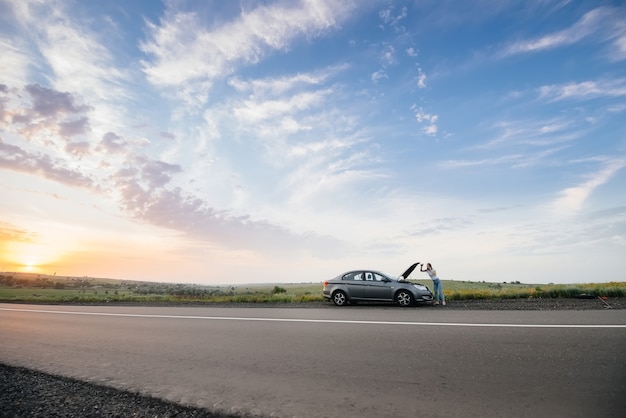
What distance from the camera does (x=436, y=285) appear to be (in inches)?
609

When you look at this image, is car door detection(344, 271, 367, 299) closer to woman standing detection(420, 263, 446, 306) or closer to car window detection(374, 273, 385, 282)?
car window detection(374, 273, 385, 282)

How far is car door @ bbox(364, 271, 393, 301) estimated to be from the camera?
15.8m

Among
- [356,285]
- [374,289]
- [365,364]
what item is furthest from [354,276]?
[365,364]

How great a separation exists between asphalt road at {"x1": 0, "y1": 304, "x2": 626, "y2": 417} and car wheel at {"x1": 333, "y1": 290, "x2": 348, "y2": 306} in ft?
22.3

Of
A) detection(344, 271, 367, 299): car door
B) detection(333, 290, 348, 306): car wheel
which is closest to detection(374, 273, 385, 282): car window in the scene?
detection(344, 271, 367, 299): car door

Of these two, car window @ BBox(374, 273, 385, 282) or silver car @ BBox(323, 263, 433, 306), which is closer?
silver car @ BBox(323, 263, 433, 306)

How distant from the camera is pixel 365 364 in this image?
17.9 ft

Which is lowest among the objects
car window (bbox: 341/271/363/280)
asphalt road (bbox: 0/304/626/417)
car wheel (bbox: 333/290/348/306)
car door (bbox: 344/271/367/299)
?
asphalt road (bbox: 0/304/626/417)

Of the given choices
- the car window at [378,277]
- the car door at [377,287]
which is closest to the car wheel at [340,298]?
the car door at [377,287]

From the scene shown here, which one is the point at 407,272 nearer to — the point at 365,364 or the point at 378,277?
the point at 378,277

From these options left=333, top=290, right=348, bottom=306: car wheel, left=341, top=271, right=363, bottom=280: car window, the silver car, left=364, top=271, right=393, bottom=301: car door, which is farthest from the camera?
left=341, top=271, right=363, bottom=280: car window

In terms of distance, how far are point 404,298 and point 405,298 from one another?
4 centimetres

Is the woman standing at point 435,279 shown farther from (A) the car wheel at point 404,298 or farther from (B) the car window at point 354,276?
(B) the car window at point 354,276

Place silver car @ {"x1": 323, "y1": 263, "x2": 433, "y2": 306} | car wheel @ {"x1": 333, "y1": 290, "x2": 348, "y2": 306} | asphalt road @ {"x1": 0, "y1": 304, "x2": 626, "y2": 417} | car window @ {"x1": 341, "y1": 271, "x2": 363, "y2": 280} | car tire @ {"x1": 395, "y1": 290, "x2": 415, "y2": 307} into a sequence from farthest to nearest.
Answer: car window @ {"x1": 341, "y1": 271, "x2": 363, "y2": 280} → car wheel @ {"x1": 333, "y1": 290, "x2": 348, "y2": 306} → silver car @ {"x1": 323, "y1": 263, "x2": 433, "y2": 306} → car tire @ {"x1": 395, "y1": 290, "x2": 415, "y2": 307} → asphalt road @ {"x1": 0, "y1": 304, "x2": 626, "y2": 417}
